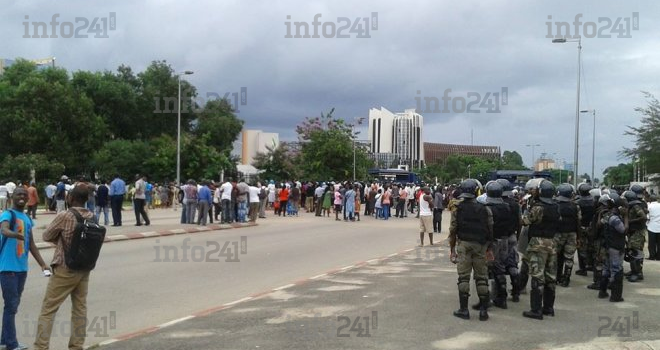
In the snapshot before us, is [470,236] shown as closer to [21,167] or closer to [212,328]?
[212,328]

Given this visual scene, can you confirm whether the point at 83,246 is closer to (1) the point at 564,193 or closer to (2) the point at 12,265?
(2) the point at 12,265

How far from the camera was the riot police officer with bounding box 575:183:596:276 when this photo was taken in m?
11.4

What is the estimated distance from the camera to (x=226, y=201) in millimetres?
22734

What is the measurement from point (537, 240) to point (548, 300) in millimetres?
816

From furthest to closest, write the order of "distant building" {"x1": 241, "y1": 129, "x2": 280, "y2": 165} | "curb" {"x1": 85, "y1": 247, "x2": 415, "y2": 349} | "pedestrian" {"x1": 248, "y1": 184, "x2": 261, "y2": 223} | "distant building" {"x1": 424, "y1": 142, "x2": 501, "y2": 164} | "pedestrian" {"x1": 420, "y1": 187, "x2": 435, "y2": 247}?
"distant building" {"x1": 424, "y1": 142, "x2": 501, "y2": 164} → "distant building" {"x1": 241, "y1": 129, "x2": 280, "y2": 165} → "pedestrian" {"x1": 248, "y1": 184, "x2": 261, "y2": 223} → "pedestrian" {"x1": 420, "y1": 187, "x2": 435, "y2": 247} → "curb" {"x1": 85, "y1": 247, "x2": 415, "y2": 349}

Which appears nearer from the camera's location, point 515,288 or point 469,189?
point 469,189

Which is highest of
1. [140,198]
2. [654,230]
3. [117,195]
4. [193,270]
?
[117,195]

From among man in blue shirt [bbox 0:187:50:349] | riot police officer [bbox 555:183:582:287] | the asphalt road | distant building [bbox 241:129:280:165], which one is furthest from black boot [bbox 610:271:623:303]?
distant building [bbox 241:129:280:165]

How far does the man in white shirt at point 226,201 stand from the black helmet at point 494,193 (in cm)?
1491

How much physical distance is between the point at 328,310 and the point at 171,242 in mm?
10014

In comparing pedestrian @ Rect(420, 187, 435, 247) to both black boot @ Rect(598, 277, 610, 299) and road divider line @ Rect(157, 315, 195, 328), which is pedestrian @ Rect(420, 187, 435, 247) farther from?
road divider line @ Rect(157, 315, 195, 328)

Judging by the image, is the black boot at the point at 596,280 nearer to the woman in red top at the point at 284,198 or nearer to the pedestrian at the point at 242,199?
the pedestrian at the point at 242,199

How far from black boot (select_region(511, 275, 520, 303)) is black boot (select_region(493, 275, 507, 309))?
434 mm

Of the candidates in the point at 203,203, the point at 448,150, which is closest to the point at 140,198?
the point at 203,203
